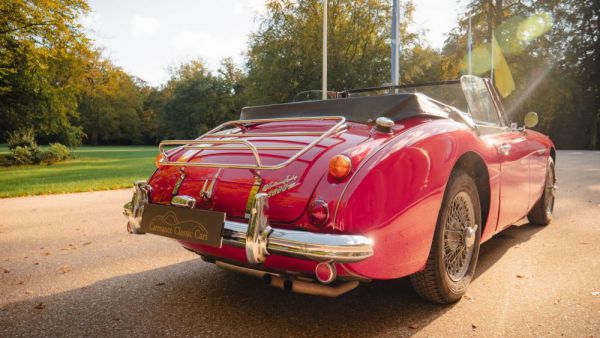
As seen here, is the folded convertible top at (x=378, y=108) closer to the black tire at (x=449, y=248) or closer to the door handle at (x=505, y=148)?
the black tire at (x=449, y=248)

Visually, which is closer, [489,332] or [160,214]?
[489,332]

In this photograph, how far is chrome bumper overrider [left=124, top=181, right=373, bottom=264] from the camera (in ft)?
5.98

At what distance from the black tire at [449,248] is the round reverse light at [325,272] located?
0.76 metres

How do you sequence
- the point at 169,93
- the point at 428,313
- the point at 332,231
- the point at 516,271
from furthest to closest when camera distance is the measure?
1. the point at 169,93
2. the point at 516,271
3. the point at 428,313
4. the point at 332,231

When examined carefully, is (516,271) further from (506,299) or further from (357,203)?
(357,203)

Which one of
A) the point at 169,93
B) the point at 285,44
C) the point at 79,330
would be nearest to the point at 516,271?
the point at 79,330

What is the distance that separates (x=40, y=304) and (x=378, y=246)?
2152mm

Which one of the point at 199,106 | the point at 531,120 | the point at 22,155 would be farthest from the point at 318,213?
the point at 199,106

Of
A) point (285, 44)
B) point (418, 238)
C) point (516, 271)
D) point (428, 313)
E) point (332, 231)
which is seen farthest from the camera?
point (285, 44)

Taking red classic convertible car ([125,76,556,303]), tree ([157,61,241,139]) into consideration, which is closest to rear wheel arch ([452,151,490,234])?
red classic convertible car ([125,76,556,303])

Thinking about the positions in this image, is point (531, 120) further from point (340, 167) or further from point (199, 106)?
point (199, 106)

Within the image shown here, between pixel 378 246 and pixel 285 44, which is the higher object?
pixel 285 44

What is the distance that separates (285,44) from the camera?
21.7 meters

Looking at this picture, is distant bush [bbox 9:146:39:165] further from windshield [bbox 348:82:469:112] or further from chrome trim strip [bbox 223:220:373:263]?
chrome trim strip [bbox 223:220:373:263]
